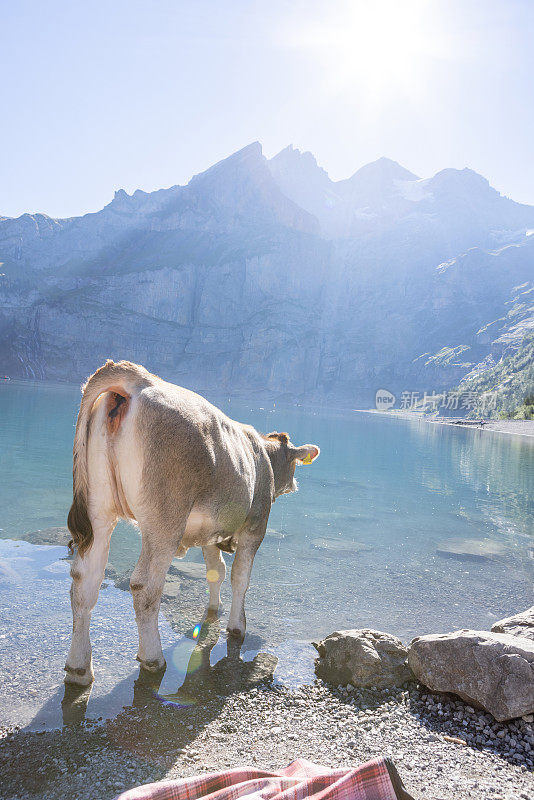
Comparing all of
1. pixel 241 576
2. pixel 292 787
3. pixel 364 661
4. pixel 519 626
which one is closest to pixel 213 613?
pixel 241 576

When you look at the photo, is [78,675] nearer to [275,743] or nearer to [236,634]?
[275,743]

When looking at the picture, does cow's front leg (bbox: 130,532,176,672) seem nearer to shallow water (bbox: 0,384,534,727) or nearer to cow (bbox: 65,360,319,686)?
cow (bbox: 65,360,319,686)

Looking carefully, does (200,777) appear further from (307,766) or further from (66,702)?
(66,702)

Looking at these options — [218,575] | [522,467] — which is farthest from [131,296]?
[218,575]

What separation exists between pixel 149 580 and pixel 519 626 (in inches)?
184

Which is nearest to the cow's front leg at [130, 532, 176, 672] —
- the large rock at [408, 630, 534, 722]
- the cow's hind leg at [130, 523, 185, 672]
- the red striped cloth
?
the cow's hind leg at [130, 523, 185, 672]

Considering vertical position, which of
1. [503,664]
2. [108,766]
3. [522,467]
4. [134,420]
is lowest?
[522,467]

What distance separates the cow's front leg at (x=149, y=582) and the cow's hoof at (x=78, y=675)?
641 millimetres

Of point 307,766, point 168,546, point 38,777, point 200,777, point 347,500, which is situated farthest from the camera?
point 347,500

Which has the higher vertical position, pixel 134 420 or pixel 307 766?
pixel 134 420

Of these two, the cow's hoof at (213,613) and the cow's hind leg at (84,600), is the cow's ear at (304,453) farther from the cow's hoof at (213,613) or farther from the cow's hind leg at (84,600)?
the cow's hind leg at (84,600)

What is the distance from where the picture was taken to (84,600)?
507cm

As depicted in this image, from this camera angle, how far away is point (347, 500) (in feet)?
68.8

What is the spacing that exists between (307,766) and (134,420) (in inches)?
128
